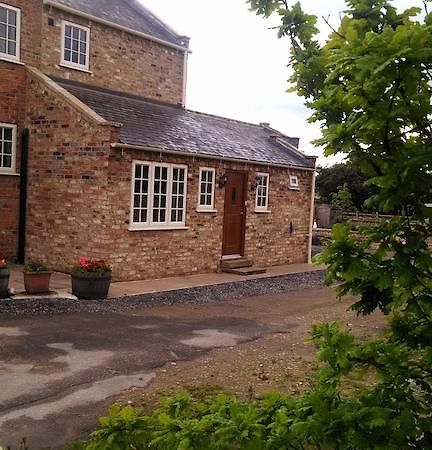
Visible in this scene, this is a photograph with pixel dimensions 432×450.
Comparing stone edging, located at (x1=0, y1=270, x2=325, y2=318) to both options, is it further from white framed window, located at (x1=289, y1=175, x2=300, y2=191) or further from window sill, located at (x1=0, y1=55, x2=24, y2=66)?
window sill, located at (x1=0, y1=55, x2=24, y2=66)

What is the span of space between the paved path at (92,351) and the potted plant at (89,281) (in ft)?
3.26

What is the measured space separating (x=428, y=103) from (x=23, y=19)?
572 inches

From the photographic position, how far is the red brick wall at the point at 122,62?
15758 mm

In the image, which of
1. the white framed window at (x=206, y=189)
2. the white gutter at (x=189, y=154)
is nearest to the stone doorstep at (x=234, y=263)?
the white framed window at (x=206, y=189)

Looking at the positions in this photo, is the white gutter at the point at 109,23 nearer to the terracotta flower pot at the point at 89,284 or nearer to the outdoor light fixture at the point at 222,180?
the outdoor light fixture at the point at 222,180

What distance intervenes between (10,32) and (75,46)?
8.36ft

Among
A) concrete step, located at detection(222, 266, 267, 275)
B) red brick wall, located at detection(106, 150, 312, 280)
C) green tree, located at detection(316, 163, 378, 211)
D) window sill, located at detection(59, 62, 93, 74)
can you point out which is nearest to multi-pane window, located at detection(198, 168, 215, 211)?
red brick wall, located at detection(106, 150, 312, 280)

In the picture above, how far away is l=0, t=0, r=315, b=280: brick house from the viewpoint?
1305 centimetres

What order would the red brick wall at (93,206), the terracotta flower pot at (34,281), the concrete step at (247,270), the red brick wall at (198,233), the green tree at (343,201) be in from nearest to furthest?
the terracotta flower pot at (34,281), the red brick wall at (93,206), the red brick wall at (198,233), the concrete step at (247,270), the green tree at (343,201)

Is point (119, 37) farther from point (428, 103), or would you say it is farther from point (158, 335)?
point (428, 103)

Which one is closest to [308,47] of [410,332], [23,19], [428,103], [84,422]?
[428,103]

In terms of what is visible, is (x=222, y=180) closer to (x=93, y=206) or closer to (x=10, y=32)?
(x=93, y=206)

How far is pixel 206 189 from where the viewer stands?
50.7 ft

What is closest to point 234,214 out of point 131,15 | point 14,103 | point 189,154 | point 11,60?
point 189,154
